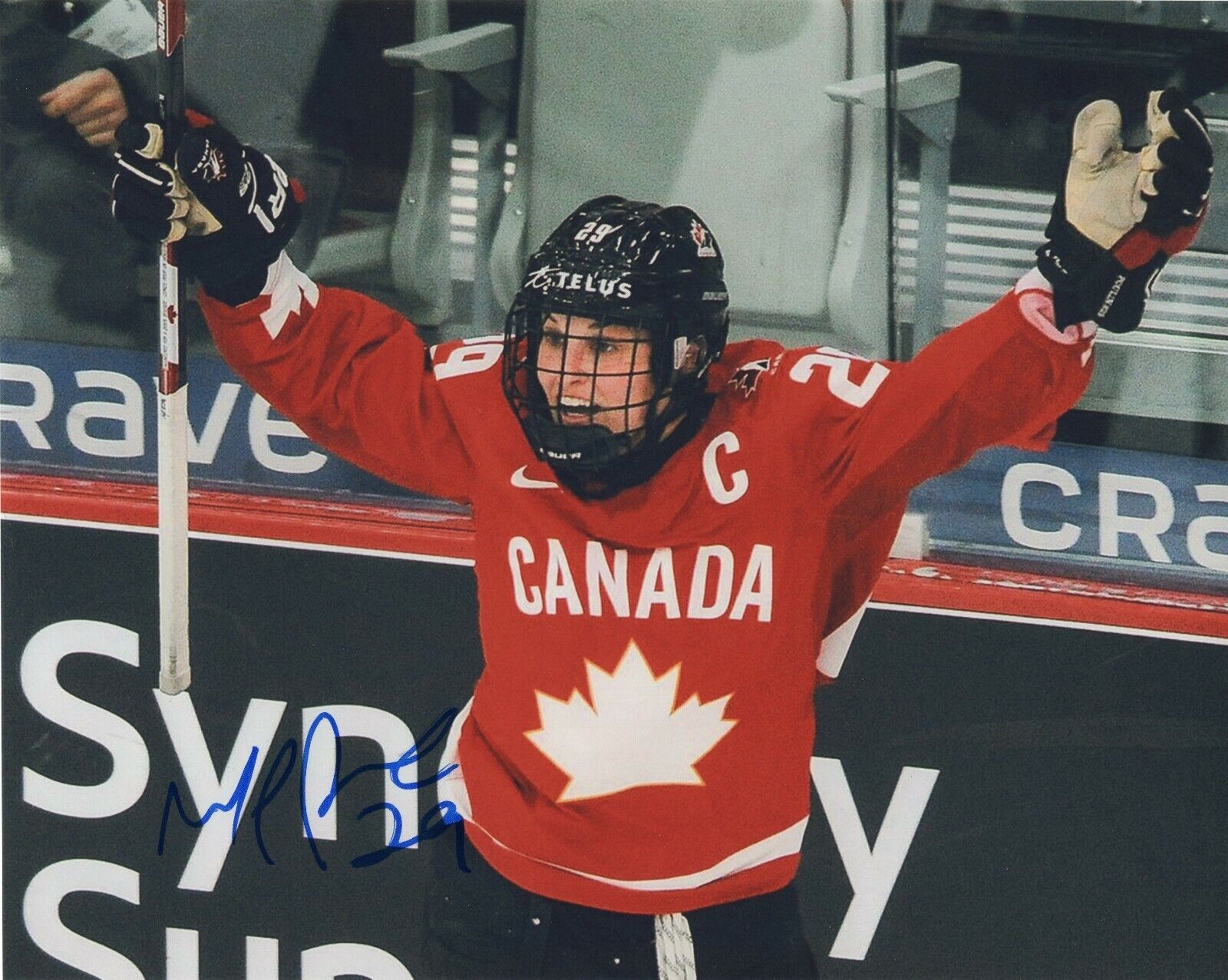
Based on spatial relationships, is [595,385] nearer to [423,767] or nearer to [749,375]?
[749,375]

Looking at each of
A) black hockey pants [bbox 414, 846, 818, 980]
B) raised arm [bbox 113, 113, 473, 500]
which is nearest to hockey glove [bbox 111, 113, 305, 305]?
raised arm [bbox 113, 113, 473, 500]

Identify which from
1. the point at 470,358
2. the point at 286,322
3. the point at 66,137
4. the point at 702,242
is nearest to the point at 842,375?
the point at 702,242

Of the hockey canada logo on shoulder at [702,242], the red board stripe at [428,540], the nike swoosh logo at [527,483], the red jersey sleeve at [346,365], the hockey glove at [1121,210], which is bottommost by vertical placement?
the red board stripe at [428,540]

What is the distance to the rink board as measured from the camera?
6.79ft

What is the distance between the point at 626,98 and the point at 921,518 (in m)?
0.63

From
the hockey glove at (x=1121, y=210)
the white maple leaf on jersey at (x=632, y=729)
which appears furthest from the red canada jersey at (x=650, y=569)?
the hockey glove at (x=1121, y=210)

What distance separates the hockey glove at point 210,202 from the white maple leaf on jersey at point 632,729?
651 mm

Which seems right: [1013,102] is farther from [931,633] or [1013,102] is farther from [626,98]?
[931,633]

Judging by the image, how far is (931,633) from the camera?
2064 mm

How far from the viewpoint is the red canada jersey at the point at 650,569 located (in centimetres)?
196

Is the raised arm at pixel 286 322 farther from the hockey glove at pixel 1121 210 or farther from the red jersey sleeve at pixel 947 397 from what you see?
the hockey glove at pixel 1121 210

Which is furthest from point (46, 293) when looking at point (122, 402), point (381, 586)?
point (381, 586)

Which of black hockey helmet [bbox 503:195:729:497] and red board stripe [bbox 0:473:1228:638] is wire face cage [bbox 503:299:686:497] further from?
red board stripe [bbox 0:473:1228:638]
